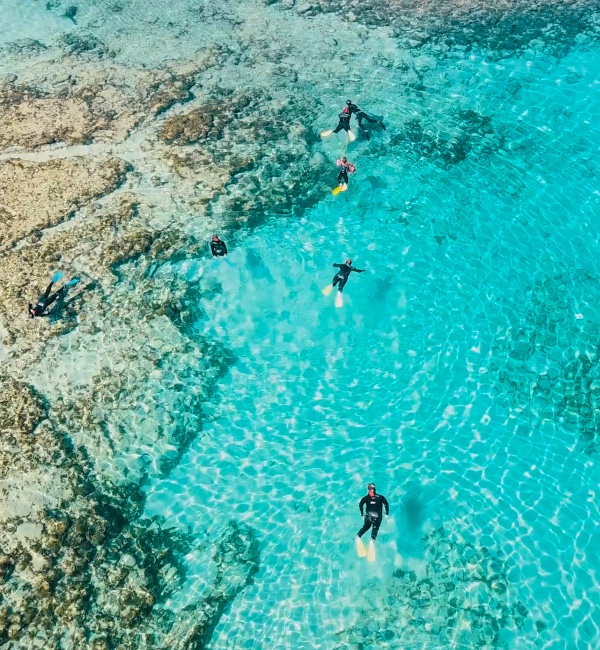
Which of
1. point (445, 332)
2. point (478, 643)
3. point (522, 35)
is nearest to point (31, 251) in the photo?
point (445, 332)

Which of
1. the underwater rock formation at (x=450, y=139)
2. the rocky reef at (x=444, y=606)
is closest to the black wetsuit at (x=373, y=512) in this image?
the rocky reef at (x=444, y=606)

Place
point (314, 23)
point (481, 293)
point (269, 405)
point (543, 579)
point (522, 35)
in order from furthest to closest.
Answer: point (314, 23), point (522, 35), point (481, 293), point (269, 405), point (543, 579)

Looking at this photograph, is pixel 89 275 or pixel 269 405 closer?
pixel 269 405

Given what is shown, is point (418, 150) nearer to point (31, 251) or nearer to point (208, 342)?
point (208, 342)

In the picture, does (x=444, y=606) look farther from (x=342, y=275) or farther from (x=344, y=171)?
(x=344, y=171)

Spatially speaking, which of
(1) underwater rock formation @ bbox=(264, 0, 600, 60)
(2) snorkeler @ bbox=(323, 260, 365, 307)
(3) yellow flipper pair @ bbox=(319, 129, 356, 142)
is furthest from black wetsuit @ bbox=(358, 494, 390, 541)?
(1) underwater rock formation @ bbox=(264, 0, 600, 60)

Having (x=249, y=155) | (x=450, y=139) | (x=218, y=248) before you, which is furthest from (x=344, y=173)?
(x=450, y=139)
